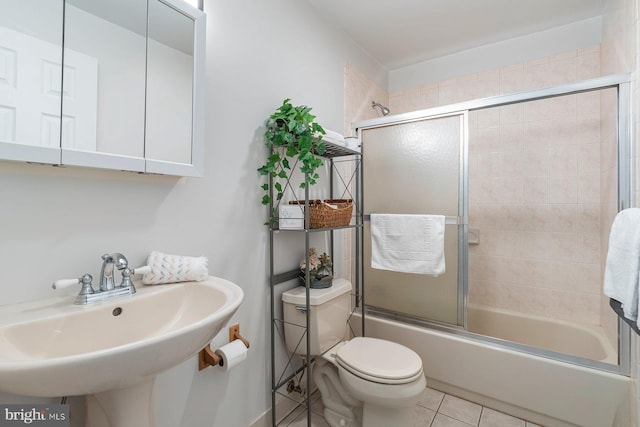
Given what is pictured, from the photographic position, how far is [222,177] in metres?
1.36

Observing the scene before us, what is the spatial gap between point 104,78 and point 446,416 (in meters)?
2.26

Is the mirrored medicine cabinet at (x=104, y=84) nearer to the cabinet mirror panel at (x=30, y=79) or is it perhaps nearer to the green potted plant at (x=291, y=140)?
the cabinet mirror panel at (x=30, y=79)

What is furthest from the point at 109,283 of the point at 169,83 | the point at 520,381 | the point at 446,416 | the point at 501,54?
the point at 501,54

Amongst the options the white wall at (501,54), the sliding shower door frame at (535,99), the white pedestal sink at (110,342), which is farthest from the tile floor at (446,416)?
the white wall at (501,54)

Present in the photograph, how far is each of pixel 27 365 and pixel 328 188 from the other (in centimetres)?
171

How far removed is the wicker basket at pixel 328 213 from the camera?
5.04ft

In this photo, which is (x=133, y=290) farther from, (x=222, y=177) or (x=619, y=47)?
(x=619, y=47)

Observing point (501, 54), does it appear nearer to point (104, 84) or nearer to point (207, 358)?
point (104, 84)

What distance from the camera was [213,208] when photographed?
1.32m

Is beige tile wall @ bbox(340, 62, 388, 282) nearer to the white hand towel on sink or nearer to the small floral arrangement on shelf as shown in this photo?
the small floral arrangement on shelf

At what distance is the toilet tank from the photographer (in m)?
1.56

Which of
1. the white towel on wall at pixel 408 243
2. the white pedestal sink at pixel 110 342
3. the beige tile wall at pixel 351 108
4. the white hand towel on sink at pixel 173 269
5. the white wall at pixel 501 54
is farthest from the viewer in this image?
the beige tile wall at pixel 351 108

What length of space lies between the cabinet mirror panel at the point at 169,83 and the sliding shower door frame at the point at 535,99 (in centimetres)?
128

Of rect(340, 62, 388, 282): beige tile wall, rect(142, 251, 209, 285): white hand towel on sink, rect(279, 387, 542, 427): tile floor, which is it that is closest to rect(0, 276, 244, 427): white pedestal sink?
rect(142, 251, 209, 285): white hand towel on sink
